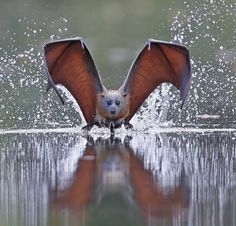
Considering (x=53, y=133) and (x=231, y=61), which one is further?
(x=231, y=61)

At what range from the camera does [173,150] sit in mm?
9617

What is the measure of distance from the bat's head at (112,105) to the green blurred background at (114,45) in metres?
0.49

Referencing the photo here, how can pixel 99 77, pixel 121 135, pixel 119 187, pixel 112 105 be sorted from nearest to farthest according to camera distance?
pixel 119 187 → pixel 121 135 → pixel 112 105 → pixel 99 77

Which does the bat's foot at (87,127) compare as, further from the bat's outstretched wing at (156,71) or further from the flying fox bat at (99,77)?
the bat's outstretched wing at (156,71)

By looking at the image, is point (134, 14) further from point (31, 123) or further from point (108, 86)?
point (31, 123)

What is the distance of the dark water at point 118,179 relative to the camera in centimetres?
661

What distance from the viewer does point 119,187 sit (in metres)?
7.61

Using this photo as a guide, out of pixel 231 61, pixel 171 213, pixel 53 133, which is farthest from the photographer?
pixel 231 61

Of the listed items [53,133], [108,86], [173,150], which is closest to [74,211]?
[173,150]

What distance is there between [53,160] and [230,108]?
3.84 metres

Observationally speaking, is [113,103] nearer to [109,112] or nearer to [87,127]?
[109,112]

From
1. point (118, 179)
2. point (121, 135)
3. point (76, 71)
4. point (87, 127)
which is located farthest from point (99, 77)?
point (118, 179)

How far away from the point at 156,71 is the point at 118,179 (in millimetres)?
3642

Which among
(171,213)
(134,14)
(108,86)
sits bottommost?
(171,213)
